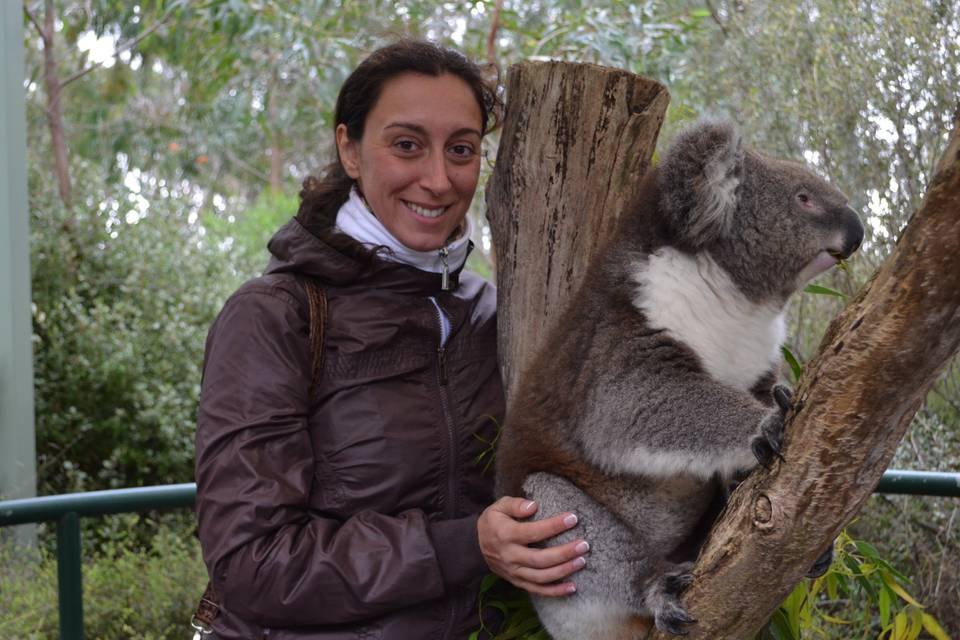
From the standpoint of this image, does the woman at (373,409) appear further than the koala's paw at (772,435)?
Yes

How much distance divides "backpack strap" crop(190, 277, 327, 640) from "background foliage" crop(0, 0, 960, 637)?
68cm

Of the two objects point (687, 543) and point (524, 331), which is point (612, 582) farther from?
point (524, 331)

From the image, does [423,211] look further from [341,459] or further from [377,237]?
[341,459]

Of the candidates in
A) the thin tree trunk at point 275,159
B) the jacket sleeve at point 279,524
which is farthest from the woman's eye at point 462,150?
the thin tree trunk at point 275,159

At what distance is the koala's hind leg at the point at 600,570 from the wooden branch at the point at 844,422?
20 centimetres

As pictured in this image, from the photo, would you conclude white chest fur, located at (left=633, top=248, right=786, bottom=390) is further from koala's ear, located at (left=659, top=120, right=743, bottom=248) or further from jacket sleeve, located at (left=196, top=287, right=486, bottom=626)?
jacket sleeve, located at (left=196, top=287, right=486, bottom=626)

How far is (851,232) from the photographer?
6.22ft

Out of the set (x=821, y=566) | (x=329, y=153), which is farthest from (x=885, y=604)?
(x=329, y=153)

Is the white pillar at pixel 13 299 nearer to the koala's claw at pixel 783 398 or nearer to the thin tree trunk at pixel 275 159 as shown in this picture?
the koala's claw at pixel 783 398

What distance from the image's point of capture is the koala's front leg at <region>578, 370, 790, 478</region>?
1671mm

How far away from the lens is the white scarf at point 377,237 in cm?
200

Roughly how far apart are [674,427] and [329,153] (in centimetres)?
116

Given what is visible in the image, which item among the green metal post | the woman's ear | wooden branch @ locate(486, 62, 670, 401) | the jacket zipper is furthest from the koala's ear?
the green metal post

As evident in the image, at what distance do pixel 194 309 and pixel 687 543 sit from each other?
14.8 ft
